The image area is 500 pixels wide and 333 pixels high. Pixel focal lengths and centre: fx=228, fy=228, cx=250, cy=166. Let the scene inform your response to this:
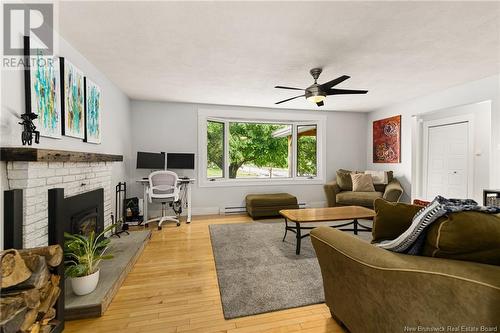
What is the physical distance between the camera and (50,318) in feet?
4.71

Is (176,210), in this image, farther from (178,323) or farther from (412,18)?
(412,18)

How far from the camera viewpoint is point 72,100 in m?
2.31

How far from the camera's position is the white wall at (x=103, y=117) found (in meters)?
1.54

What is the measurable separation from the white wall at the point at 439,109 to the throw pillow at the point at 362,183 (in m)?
0.68

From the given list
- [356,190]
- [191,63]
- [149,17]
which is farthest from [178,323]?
[356,190]

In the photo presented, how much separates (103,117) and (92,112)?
16.4 inches

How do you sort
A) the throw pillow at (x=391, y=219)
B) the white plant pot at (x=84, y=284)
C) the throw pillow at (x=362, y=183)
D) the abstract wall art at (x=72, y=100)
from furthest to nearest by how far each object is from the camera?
1. the throw pillow at (x=362, y=183)
2. the abstract wall art at (x=72, y=100)
3. the white plant pot at (x=84, y=284)
4. the throw pillow at (x=391, y=219)

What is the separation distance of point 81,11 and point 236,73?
5.65ft

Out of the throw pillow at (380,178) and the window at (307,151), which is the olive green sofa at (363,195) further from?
the window at (307,151)

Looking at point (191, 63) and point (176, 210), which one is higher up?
point (191, 63)

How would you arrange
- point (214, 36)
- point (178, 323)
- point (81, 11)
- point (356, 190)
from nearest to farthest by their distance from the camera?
point (178, 323) < point (81, 11) < point (214, 36) < point (356, 190)

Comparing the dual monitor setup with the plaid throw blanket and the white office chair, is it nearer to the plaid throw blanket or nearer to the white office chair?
the white office chair

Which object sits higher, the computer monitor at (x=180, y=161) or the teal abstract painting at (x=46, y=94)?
the teal abstract painting at (x=46, y=94)

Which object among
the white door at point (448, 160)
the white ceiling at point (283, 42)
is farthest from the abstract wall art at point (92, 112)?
the white door at point (448, 160)
